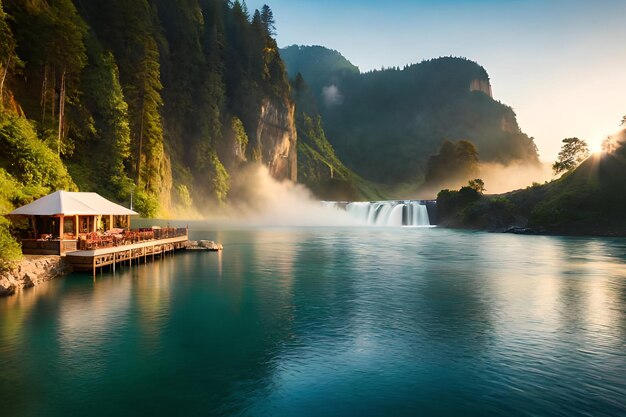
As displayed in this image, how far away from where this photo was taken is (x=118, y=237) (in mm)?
38344

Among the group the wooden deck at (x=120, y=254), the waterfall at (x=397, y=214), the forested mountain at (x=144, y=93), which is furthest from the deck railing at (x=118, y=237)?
the waterfall at (x=397, y=214)

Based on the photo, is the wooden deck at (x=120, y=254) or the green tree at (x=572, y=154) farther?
the green tree at (x=572, y=154)

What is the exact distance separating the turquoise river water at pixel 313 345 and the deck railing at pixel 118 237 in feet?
9.37

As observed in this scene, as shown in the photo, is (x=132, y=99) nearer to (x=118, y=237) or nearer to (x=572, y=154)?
(x=118, y=237)

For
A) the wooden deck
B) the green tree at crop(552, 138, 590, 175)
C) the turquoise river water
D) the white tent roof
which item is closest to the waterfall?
the green tree at crop(552, 138, 590, 175)

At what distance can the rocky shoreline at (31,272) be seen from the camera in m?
26.6

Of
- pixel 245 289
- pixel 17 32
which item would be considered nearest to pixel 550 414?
pixel 245 289

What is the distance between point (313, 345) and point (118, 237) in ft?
84.7

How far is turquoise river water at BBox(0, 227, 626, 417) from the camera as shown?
534 inches

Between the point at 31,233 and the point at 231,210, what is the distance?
82449 millimetres

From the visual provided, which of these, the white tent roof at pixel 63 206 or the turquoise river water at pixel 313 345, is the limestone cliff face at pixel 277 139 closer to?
the white tent roof at pixel 63 206

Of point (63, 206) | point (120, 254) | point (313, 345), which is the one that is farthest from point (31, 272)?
point (313, 345)

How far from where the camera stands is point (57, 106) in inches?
2296

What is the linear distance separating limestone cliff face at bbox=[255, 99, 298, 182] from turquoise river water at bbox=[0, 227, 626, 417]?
343ft
